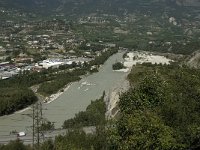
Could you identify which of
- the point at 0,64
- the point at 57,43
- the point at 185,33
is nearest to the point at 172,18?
the point at 185,33

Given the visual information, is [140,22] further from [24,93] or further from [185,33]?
[24,93]

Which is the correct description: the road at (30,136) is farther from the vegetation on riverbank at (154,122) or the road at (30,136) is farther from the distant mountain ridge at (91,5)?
the distant mountain ridge at (91,5)

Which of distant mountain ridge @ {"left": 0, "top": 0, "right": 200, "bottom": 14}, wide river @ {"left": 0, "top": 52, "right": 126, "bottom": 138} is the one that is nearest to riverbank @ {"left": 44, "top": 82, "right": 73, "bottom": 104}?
wide river @ {"left": 0, "top": 52, "right": 126, "bottom": 138}

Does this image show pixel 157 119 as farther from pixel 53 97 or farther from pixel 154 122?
pixel 53 97

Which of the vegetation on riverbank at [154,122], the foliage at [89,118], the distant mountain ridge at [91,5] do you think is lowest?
the distant mountain ridge at [91,5]

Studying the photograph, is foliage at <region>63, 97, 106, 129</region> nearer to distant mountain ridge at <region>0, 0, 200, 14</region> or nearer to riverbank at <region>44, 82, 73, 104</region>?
riverbank at <region>44, 82, 73, 104</region>

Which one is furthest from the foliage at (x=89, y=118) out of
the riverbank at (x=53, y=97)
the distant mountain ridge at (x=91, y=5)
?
the distant mountain ridge at (x=91, y=5)

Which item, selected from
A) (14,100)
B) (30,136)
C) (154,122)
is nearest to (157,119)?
(154,122)

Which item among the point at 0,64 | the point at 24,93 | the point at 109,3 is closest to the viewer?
the point at 24,93
